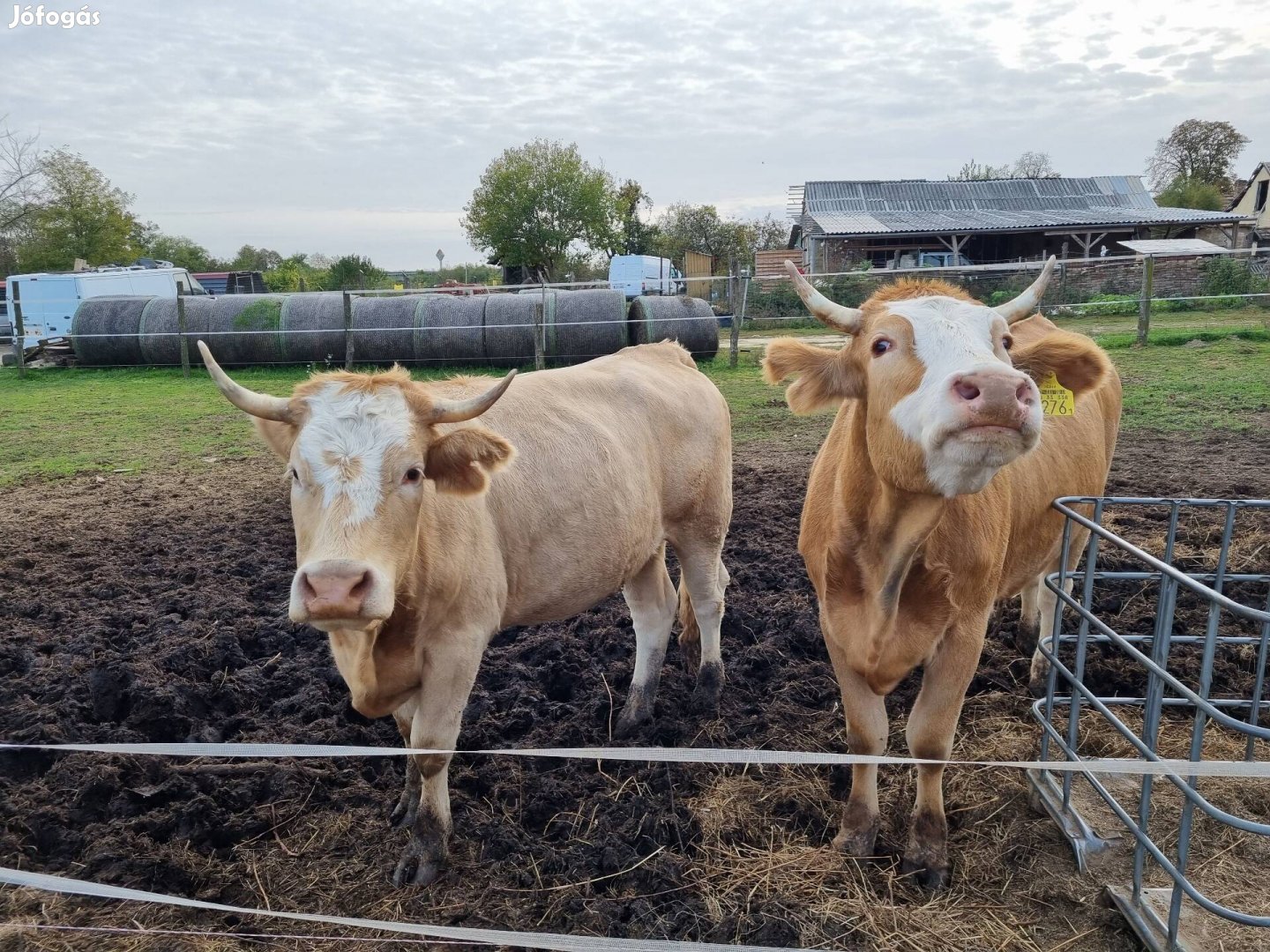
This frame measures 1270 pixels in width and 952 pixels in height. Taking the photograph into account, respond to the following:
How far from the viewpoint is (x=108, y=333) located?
17.8m

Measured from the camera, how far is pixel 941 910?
9.78 ft

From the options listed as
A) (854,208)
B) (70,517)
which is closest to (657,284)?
(854,208)

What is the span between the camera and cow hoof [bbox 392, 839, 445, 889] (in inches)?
124

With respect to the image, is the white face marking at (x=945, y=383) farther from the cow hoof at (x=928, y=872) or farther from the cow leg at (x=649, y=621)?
the cow leg at (x=649, y=621)

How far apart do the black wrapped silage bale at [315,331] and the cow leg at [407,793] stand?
14.6 metres

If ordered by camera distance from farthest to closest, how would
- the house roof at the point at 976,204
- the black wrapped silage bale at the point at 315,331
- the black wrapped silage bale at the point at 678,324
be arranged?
the house roof at the point at 976,204 < the black wrapped silage bale at the point at 315,331 < the black wrapped silage bale at the point at 678,324

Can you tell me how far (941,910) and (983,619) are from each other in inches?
39.5

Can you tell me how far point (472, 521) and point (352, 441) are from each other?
746mm

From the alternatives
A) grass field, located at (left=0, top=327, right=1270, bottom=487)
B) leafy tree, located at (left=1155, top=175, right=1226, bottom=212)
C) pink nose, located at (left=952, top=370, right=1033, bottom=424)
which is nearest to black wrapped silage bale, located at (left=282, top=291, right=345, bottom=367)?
grass field, located at (left=0, top=327, right=1270, bottom=487)

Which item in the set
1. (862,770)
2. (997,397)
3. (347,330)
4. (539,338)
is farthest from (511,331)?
(997,397)

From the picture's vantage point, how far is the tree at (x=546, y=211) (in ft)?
166

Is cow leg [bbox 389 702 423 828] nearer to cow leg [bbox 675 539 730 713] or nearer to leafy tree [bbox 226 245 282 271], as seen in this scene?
→ cow leg [bbox 675 539 730 713]

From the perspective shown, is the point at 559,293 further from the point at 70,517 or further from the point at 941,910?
the point at 941,910

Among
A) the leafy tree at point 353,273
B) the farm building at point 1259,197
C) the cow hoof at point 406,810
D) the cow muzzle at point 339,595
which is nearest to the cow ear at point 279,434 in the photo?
the cow muzzle at point 339,595
